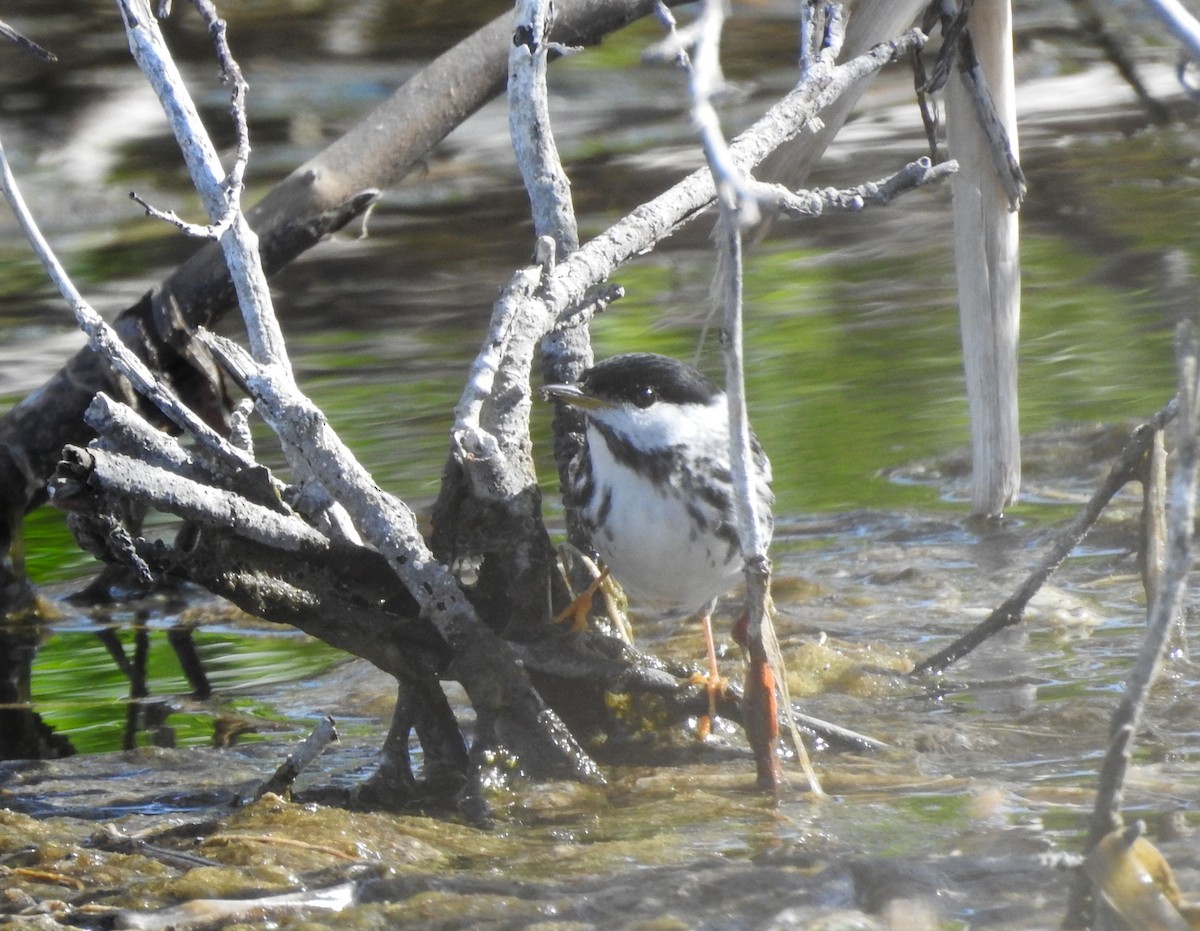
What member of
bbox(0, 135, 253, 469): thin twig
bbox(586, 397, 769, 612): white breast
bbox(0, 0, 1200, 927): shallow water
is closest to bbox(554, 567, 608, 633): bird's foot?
bbox(586, 397, 769, 612): white breast

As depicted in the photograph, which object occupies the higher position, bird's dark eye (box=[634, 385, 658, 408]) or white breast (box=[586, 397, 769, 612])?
bird's dark eye (box=[634, 385, 658, 408])

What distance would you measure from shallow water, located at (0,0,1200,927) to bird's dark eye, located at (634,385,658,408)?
0.77 meters

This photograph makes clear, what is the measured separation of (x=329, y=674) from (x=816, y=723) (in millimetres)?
1718

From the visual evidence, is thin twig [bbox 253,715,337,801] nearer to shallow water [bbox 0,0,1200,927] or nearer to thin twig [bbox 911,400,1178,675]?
shallow water [bbox 0,0,1200,927]

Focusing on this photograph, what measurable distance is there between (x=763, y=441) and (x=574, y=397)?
252 cm

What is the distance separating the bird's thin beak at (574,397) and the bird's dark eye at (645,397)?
0.12 m

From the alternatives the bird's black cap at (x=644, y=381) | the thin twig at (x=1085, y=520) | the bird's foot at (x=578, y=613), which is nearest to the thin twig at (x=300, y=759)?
the bird's foot at (x=578, y=613)

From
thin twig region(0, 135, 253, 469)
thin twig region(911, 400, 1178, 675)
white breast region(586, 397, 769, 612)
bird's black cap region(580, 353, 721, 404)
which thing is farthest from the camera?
bird's black cap region(580, 353, 721, 404)

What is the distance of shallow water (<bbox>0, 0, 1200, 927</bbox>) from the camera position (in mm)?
3275

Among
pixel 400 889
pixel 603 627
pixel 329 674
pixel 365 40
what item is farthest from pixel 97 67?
pixel 400 889

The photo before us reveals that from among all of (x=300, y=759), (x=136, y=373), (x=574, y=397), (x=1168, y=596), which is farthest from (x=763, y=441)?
(x=1168, y=596)

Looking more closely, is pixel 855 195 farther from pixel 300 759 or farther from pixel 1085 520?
pixel 300 759

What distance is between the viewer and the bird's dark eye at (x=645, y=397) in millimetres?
4598

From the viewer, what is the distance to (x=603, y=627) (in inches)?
169
